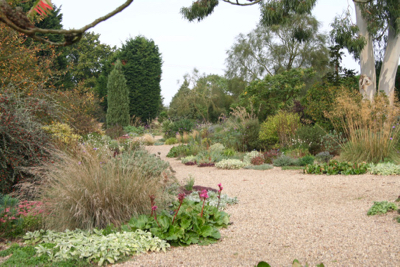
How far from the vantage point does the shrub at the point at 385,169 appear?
5.99 metres

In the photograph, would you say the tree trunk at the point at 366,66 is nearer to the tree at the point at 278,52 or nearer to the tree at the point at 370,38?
the tree at the point at 370,38

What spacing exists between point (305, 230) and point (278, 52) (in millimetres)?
21048

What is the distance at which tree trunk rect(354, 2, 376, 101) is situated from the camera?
10789mm

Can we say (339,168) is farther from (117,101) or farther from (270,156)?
(117,101)

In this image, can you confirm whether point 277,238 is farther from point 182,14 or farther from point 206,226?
point 182,14

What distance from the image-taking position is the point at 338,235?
3113 mm

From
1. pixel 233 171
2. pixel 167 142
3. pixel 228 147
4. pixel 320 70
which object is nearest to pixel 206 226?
pixel 233 171

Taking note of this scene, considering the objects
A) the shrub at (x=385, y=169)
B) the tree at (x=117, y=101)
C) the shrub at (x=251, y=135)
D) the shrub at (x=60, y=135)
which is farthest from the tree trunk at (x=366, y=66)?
the tree at (x=117, y=101)

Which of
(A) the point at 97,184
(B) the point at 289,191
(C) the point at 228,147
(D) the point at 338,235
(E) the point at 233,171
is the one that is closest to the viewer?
(D) the point at 338,235

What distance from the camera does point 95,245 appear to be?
2760 millimetres

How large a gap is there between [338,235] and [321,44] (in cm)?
2149

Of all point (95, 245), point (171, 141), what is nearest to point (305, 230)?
point (95, 245)

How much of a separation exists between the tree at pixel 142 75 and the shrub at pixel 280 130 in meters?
12.0

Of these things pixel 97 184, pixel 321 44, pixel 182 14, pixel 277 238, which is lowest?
pixel 277 238
